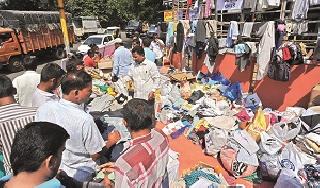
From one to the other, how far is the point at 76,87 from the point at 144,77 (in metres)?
2.85

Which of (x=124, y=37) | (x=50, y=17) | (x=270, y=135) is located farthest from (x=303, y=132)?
(x=124, y=37)

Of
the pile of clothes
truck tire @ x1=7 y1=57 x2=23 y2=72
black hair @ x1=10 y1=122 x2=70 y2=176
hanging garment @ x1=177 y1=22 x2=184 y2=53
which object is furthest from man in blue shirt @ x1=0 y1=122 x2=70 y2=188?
truck tire @ x1=7 y1=57 x2=23 y2=72

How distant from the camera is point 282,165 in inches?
171

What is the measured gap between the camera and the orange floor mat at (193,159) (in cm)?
456

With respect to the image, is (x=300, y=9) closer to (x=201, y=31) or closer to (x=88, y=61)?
(x=201, y=31)

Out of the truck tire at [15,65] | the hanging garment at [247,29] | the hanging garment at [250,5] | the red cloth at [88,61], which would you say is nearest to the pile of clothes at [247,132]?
the hanging garment at [247,29]

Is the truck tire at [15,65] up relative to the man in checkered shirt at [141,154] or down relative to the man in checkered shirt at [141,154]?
down

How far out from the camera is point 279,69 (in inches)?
261

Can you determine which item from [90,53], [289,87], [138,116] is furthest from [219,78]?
[138,116]

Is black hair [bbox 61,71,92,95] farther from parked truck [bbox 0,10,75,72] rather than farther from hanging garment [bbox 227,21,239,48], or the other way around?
parked truck [bbox 0,10,75,72]

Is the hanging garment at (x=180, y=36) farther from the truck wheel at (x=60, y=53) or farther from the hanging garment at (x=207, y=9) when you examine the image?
the truck wheel at (x=60, y=53)

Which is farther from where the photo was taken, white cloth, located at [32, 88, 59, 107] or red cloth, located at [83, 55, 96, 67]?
red cloth, located at [83, 55, 96, 67]

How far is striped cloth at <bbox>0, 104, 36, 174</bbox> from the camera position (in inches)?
102

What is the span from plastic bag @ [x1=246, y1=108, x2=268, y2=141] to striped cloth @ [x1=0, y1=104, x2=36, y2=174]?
3.94 m
